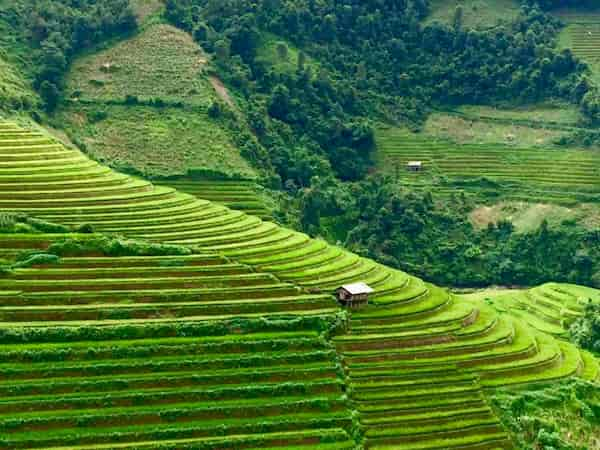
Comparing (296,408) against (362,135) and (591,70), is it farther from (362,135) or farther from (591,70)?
(591,70)

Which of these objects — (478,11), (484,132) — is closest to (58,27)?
(484,132)

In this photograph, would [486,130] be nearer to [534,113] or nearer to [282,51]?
[534,113]

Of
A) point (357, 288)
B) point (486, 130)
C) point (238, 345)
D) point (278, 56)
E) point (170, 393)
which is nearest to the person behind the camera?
point (170, 393)


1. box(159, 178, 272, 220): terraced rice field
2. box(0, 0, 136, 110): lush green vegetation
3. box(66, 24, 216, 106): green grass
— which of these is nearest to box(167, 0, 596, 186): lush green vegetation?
box(66, 24, 216, 106): green grass

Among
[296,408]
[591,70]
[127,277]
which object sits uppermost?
[591,70]

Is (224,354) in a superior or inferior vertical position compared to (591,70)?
inferior

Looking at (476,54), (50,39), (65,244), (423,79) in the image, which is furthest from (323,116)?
Answer: (65,244)

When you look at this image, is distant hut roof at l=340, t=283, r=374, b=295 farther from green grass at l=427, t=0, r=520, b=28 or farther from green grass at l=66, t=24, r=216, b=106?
green grass at l=427, t=0, r=520, b=28
